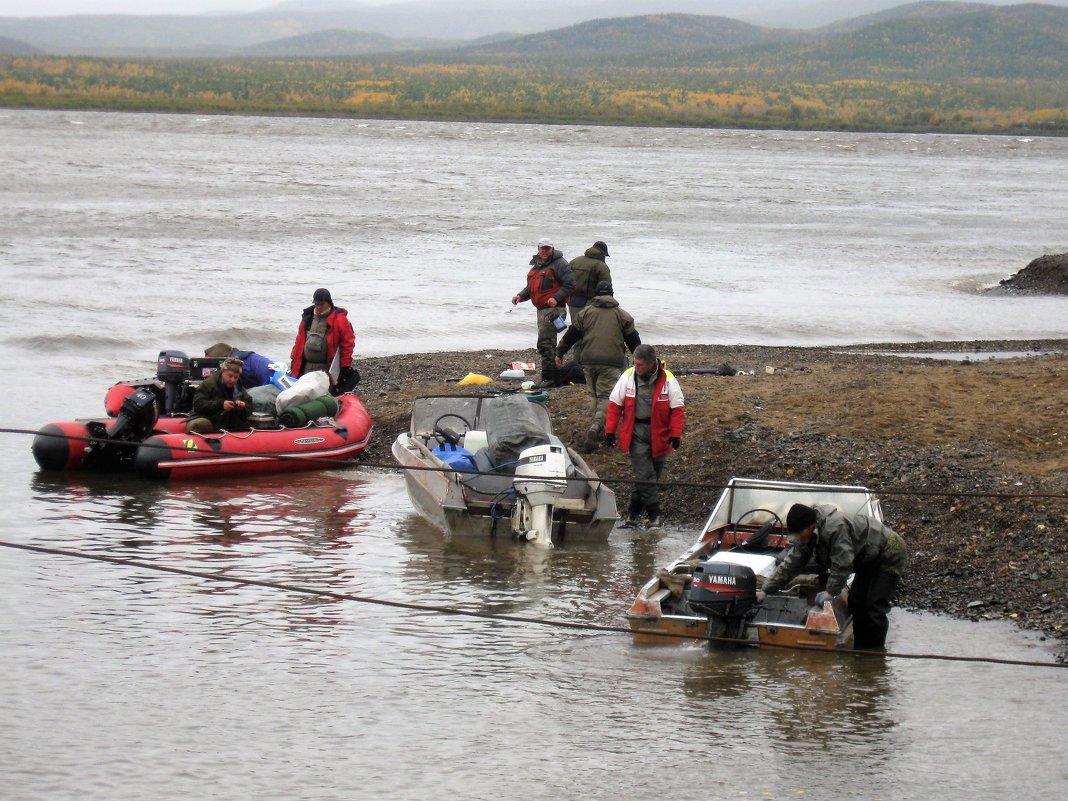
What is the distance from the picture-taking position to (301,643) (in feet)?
30.9

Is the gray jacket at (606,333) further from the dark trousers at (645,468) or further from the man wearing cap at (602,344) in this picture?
the dark trousers at (645,468)

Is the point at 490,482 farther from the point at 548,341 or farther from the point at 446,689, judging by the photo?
the point at 548,341

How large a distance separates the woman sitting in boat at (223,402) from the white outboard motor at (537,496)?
3.52 meters

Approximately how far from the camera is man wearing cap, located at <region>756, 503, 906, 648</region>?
880 centimetres

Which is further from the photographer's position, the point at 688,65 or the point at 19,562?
the point at 688,65

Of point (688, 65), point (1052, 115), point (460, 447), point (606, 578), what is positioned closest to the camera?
point (606, 578)

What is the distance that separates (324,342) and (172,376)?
5.41ft

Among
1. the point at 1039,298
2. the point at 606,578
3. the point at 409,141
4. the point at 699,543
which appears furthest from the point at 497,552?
the point at 409,141

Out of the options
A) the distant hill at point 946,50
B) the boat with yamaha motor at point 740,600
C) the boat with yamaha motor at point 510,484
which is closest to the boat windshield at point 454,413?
the boat with yamaha motor at point 510,484

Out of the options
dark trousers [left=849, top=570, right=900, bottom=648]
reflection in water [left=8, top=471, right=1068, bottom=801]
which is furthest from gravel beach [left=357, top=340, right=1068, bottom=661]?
reflection in water [left=8, top=471, right=1068, bottom=801]

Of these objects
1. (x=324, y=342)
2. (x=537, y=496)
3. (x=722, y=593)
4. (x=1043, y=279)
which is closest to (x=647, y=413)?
(x=537, y=496)

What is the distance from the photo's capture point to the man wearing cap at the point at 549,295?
15484 mm

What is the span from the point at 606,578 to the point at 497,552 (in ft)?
3.21

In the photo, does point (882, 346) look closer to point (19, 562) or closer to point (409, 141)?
point (19, 562)
